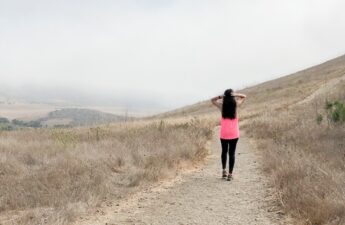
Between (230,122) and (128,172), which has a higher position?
(230,122)

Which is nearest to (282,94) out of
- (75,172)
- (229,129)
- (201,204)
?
(229,129)

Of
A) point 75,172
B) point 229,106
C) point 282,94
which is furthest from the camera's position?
point 282,94

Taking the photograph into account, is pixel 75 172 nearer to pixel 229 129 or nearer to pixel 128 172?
pixel 128 172

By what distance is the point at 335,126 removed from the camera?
58.8 ft

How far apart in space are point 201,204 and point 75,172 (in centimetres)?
336

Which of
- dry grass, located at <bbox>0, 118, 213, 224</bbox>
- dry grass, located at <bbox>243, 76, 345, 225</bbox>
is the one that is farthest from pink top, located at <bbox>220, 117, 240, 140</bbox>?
dry grass, located at <bbox>0, 118, 213, 224</bbox>

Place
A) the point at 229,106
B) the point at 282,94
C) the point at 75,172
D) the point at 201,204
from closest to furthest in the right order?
the point at 201,204
the point at 75,172
the point at 229,106
the point at 282,94

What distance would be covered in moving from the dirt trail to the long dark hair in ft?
5.23

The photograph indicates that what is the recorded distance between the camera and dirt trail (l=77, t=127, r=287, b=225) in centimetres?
885

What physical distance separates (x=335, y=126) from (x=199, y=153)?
16.5 feet

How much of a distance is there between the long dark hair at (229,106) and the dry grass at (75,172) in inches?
81.2

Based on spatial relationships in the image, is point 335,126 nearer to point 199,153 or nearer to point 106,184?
point 199,153

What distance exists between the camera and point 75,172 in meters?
11.8

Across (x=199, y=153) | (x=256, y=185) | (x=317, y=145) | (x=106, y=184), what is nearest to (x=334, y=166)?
(x=256, y=185)
